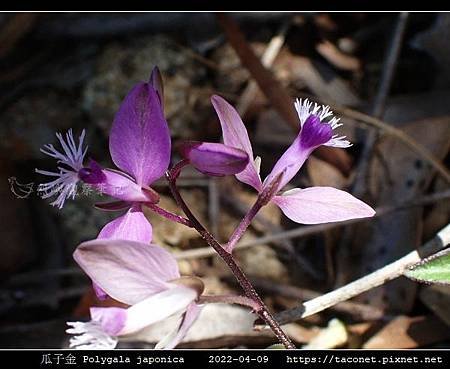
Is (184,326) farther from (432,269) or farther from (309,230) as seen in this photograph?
(309,230)

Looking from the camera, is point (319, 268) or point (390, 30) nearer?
point (319, 268)

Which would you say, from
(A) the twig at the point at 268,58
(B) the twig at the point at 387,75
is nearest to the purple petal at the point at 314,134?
(B) the twig at the point at 387,75

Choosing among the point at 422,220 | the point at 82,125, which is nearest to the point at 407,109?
the point at 422,220

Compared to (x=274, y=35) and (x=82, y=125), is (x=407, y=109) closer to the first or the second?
(x=274, y=35)

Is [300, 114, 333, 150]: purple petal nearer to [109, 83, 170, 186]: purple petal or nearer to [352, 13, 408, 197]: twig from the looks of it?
[109, 83, 170, 186]: purple petal

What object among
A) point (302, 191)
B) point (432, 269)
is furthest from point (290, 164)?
point (432, 269)

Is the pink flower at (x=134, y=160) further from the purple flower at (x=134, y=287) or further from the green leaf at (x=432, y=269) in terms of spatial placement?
the green leaf at (x=432, y=269)
